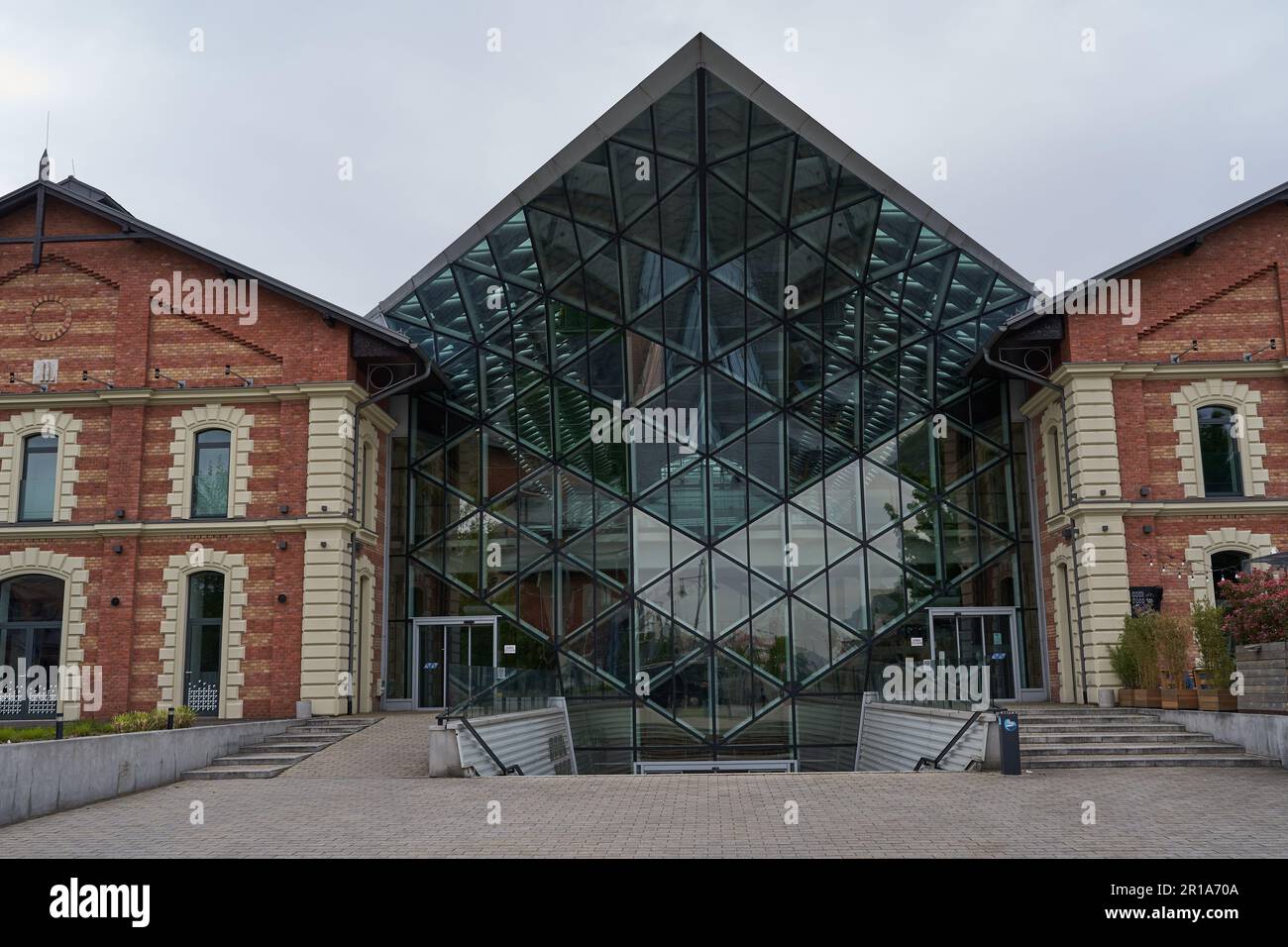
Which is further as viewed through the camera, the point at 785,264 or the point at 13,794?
the point at 785,264

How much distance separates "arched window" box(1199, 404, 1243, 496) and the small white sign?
861 inches

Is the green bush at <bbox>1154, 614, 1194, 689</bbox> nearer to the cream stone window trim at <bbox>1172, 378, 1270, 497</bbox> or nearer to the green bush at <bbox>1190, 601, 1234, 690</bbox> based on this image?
the green bush at <bbox>1190, 601, 1234, 690</bbox>

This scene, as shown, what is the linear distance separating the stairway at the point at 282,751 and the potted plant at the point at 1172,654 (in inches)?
519

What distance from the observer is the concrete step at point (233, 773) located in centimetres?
1585

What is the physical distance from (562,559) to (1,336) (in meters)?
12.0

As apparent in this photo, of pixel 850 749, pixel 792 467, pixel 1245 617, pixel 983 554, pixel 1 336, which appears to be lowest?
pixel 850 749

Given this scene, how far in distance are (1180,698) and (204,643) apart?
55.5 feet

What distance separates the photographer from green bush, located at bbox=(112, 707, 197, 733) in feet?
51.2

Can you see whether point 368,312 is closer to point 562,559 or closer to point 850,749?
point 562,559

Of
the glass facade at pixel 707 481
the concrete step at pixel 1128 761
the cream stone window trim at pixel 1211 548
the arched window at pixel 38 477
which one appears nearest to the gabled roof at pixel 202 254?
the glass facade at pixel 707 481

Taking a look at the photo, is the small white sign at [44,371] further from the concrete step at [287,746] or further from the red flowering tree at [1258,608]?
the red flowering tree at [1258,608]

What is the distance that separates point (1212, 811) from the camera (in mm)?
11031

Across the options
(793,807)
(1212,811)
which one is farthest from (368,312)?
(1212,811)

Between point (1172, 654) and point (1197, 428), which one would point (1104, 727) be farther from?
point (1197, 428)
